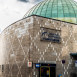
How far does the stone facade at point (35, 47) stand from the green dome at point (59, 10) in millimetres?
5581

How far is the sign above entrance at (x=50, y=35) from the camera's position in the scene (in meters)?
21.2

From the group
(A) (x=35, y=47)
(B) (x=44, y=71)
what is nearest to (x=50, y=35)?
(A) (x=35, y=47)

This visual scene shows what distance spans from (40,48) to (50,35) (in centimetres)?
247

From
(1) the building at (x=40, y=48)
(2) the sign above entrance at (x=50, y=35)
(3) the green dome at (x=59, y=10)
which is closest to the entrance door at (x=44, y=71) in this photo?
(1) the building at (x=40, y=48)

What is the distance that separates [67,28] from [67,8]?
9.13 metres

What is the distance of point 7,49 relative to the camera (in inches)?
1025

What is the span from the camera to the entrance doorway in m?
20.2

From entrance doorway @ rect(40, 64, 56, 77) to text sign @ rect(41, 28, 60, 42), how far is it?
3.61m

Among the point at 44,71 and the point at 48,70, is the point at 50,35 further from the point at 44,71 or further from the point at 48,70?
the point at 44,71

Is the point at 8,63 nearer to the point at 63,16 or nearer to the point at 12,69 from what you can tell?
the point at 12,69

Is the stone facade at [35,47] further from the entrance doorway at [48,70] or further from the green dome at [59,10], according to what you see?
the green dome at [59,10]

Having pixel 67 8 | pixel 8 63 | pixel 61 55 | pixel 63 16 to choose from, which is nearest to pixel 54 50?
pixel 61 55

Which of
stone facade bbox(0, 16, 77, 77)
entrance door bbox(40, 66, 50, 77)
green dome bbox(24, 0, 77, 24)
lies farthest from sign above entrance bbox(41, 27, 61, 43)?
green dome bbox(24, 0, 77, 24)

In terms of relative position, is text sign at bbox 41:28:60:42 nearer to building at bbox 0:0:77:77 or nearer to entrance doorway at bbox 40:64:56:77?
building at bbox 0:0:77:77
